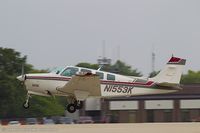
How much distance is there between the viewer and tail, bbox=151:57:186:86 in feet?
113

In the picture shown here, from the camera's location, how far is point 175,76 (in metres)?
34.6

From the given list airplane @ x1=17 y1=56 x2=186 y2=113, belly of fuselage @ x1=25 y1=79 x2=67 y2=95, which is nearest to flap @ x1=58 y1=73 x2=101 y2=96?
airplane @ x1=17 y1=56 x2=186 y2=113

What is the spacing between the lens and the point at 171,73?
114 feet

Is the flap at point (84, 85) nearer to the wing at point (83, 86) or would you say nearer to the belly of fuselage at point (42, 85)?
the wing at point (83, 86)

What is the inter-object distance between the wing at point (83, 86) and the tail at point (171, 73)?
3905 millimetres

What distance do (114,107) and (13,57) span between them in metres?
15.3

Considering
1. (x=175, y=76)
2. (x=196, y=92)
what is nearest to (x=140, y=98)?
(x=196, y=92)

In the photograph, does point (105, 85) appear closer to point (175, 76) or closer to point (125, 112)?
point (175, 76)

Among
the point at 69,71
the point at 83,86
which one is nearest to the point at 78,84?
the point at 83,86

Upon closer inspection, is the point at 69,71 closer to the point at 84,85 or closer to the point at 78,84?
the point at 78,84

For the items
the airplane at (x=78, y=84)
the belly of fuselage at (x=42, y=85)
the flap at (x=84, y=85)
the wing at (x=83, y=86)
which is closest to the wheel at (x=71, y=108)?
the airplane at (x=78, y=84)

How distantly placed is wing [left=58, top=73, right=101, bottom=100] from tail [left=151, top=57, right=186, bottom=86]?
154 inches

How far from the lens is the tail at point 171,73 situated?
113 ft
